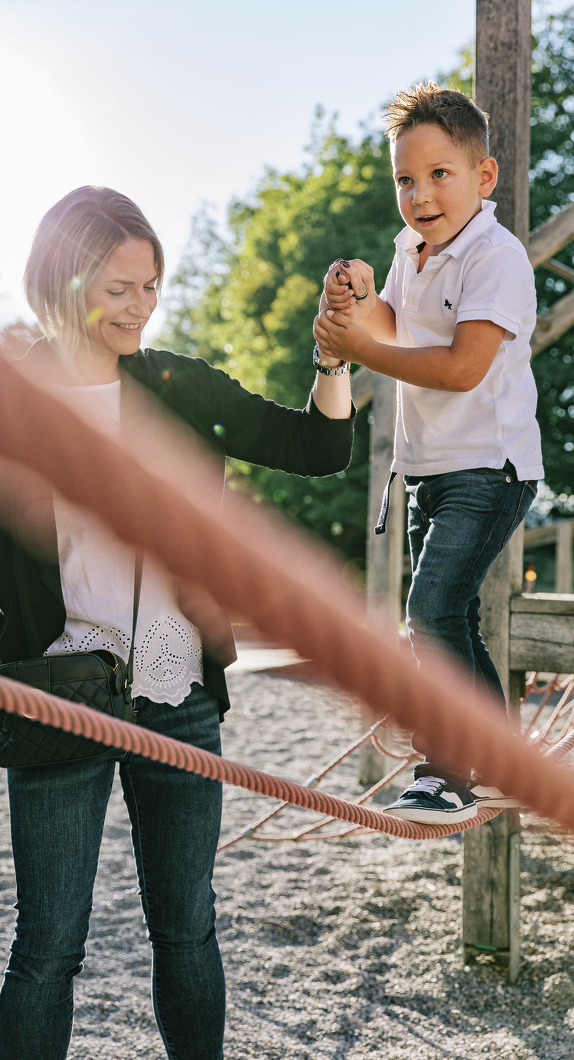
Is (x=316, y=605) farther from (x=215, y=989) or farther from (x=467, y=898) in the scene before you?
(x=467, y=898)

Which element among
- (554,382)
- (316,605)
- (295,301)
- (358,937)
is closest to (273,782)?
(316,605)

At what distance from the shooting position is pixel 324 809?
4.38ft

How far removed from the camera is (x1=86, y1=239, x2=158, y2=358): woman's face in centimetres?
157

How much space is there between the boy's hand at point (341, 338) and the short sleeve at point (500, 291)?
20 centimetres

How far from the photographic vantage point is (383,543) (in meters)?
5.03

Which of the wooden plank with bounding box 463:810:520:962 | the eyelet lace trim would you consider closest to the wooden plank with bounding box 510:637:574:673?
the wooden plank with bounding box 463:810:520:962

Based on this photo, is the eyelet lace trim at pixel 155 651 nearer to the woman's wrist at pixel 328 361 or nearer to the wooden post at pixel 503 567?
the woman's wrist at pixel 328 361

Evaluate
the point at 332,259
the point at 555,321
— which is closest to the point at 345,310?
the point at 555,321

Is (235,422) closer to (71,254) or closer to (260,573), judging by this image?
(71,254)

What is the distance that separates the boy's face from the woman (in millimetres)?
517

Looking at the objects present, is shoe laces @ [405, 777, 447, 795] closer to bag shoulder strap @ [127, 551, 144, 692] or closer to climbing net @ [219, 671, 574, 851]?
climbing net @ [219, 671, 574, 851]

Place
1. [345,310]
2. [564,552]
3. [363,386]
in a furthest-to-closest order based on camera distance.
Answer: [564,552]
[363,386]
[345,310]

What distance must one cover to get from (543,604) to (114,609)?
1.56 metres

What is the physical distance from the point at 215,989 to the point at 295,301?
1501 centimetres
